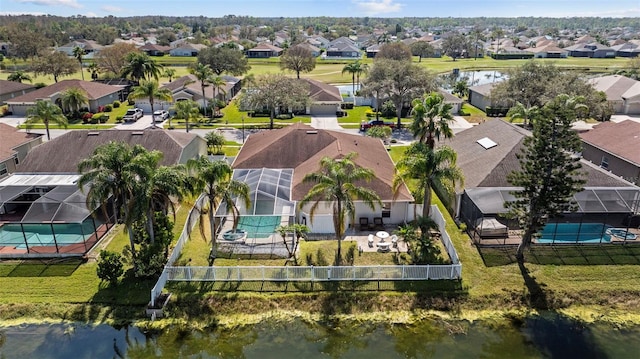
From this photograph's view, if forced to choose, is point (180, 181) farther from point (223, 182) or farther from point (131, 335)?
point (131, 335)

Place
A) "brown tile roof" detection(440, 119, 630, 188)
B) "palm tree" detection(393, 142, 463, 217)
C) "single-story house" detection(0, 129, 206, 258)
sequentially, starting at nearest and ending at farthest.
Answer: "palm tree" detection(393, 142, 463, 217), "single-story house" detection(0, 129, 206, 258), "brown tile roof" detection(440, 119, 630, 188)

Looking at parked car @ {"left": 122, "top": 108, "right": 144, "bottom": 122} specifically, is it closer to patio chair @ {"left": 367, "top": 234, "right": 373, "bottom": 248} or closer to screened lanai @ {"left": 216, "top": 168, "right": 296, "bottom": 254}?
screened lanai @ {"left": 216, "top": 168, "right": 296, "bottom": 254}

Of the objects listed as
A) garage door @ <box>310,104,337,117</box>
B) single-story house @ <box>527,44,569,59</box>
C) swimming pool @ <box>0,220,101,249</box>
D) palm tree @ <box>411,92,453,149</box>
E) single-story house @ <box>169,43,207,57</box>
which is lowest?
swimming pool @ <box>0,220,101,249</box>

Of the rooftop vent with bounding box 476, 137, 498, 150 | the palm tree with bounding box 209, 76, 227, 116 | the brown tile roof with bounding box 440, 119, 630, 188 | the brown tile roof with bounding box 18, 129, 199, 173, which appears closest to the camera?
the brown tile roof with bounding box 440, 119, 630, 188

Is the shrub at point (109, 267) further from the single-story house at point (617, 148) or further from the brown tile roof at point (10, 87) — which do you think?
the brown tile roof at point (10, 87)

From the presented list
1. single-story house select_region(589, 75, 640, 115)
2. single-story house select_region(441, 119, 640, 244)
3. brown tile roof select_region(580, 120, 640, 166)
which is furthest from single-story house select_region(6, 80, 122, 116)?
single-story house select_region(589, 75, 640, 115)

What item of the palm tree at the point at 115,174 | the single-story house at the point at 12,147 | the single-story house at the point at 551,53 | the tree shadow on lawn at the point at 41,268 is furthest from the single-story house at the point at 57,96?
the single-story house at the point at 551,53
